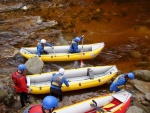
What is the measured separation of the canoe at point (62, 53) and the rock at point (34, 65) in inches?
24.8

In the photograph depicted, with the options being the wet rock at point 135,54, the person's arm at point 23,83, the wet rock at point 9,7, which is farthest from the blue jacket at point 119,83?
the wet rock at point 9,7

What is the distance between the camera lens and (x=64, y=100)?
8609 mm

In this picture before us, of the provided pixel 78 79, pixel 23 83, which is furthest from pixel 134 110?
pixel 23 83

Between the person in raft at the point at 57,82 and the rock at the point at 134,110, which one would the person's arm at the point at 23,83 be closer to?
the person in raft at the point at 57,82

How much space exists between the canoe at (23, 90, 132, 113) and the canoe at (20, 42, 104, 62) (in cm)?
314

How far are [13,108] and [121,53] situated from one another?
6679 millimetres

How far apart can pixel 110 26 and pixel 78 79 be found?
652 centimetres

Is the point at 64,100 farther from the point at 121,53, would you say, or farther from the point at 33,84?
the point at 121,53

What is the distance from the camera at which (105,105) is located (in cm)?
772

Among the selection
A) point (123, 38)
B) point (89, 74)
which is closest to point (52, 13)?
point (123, 38)

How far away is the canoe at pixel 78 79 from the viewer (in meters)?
8.40

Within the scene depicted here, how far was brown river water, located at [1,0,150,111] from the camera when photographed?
37.3ft

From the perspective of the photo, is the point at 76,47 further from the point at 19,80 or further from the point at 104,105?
the point at 19,80

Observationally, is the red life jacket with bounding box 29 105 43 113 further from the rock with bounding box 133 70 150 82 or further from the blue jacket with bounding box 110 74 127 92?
the rock with bounding box 133 70 150 82
